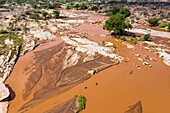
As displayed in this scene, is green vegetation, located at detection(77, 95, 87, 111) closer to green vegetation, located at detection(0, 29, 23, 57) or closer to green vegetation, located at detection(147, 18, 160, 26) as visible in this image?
green vegetation, located at detection(0, 29, 23, 57)

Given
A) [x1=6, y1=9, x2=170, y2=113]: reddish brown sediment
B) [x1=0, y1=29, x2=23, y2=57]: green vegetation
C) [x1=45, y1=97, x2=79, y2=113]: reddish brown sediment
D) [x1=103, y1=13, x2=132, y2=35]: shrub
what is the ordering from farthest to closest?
[x1=103, y1=13, x2=132, y2=35]: shrub → [x1=0, y1=29, x2=23, y2=57]: green vegetation → [x1=6, y1=9, x2=170, y2=113]: reddish brown sediment → [x1=45, y1=97, x2=79, y2=113]: reddish brown sediment

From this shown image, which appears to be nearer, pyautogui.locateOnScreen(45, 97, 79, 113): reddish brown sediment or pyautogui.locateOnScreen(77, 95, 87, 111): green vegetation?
pyautogui.locateOnScreen(45, 97, 79, 113): reddish brown sediment

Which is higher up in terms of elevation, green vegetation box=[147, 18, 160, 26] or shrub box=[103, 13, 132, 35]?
shrub box=[103, 13, 132, 35]

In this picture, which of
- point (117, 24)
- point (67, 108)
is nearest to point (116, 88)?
point (67, 108)

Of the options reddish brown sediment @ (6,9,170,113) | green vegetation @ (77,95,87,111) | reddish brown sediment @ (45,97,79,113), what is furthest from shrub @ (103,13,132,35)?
reddish brown sediment @ (45,97,79,113)

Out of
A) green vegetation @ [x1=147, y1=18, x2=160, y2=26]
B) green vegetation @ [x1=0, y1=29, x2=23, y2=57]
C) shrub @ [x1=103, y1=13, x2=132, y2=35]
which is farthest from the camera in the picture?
green vegetation @ [x1=147, y1=18, x2=160, y2=26]

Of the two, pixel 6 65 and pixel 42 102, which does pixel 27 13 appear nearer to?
pixel 6 65

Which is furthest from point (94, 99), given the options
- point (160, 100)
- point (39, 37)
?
point (39, 37)

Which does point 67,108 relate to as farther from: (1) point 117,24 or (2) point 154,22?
(2) point 154,22

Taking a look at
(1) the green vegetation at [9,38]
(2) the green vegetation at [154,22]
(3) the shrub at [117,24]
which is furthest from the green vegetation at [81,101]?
(2) the green vegetation at [154,22]
